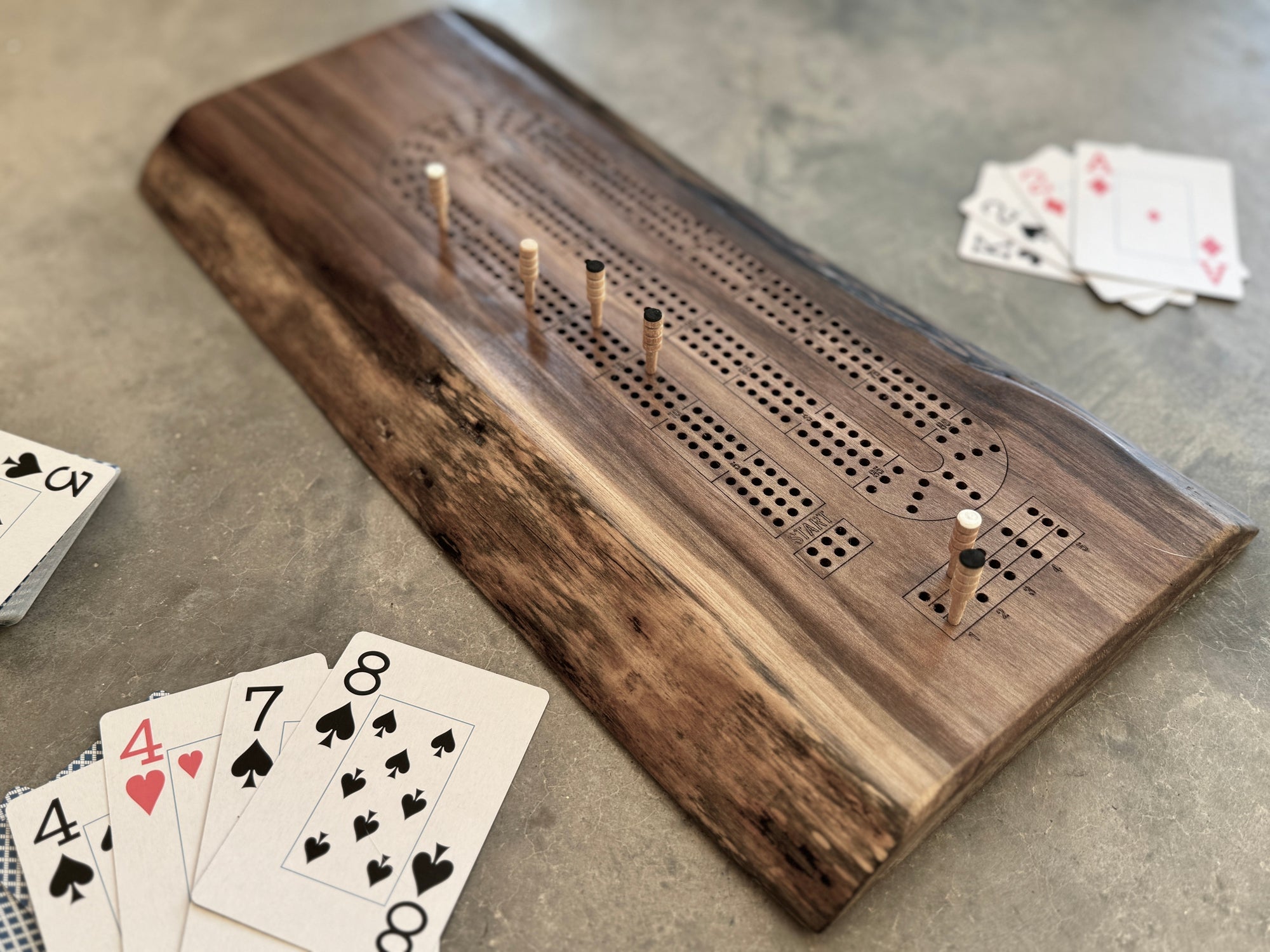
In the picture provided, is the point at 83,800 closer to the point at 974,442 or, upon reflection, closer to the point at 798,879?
the point at 798,879

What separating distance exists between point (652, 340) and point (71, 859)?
126cm

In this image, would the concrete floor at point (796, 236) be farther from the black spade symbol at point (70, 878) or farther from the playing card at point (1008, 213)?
the black spade symbol at point (70, 878)

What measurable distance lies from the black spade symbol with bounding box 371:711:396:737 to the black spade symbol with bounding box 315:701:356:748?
0.12 ft

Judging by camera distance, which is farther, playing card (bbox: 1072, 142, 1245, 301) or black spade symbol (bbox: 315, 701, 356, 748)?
playing card (bbox: 1072, 142, 1245, 301)

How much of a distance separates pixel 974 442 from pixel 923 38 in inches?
76.8

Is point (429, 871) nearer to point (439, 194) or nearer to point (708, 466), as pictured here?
point (708, 466)

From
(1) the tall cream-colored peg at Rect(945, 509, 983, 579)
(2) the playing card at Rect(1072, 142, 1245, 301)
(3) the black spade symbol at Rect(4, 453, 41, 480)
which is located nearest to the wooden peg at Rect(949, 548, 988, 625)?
(1) the tall cream-colored peg at Rect(945, 509, 983, 579)

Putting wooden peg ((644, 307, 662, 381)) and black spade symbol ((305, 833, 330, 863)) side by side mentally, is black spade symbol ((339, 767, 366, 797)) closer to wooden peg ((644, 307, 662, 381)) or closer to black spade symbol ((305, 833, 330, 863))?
black spade symbol ((305, 833, 330, 863))

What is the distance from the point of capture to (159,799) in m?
1.63

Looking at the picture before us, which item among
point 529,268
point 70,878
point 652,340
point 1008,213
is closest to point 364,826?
point 70,878

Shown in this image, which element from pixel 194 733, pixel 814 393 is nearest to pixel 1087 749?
pixel 814 393

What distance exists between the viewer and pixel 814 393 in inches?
79.3

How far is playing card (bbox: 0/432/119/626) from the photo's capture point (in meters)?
1.86

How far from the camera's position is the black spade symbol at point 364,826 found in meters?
1.59
